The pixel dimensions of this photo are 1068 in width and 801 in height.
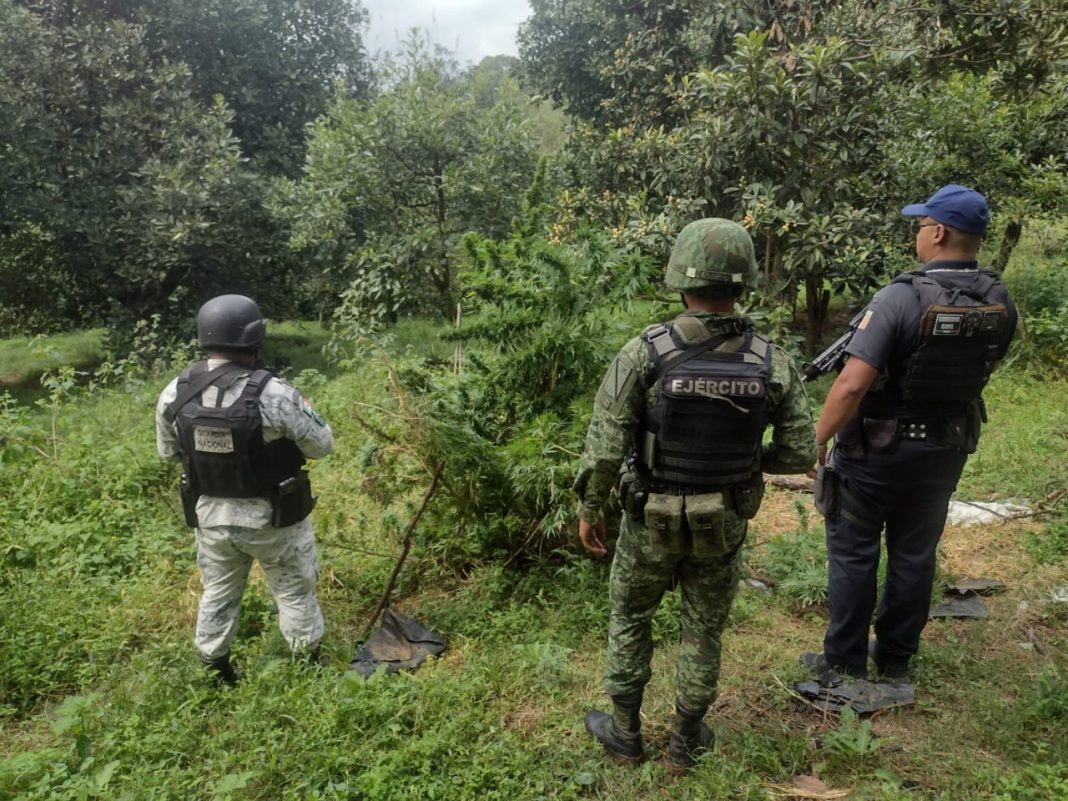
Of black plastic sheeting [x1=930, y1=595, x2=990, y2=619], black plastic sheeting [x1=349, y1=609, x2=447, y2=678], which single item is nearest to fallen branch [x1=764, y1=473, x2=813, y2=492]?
black plastic sheeting [x1=930, y1=595, x2=990, y2=619]

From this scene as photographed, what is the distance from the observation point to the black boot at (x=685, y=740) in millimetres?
2634

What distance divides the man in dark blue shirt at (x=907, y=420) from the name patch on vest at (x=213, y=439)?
7.71 feet

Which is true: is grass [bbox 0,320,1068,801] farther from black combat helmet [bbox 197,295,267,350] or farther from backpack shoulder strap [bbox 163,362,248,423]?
black combat helmet [bbox 197,295,267,350]

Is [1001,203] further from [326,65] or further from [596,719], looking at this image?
[326,65]

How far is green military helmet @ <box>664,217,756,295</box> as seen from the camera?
2320mm

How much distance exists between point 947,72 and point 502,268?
11.5 feet

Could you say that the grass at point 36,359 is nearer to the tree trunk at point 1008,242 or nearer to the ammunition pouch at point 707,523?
the ammunition pouch at point 707,523

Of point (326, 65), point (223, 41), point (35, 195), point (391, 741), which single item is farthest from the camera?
Result: point (326, 65)

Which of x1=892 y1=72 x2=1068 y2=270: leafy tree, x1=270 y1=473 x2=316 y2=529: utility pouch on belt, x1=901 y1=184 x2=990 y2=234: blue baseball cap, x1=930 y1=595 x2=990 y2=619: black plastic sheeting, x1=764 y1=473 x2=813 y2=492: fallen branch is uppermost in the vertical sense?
x1=892 y1=72 x2=1068 y2=270: leafy tree

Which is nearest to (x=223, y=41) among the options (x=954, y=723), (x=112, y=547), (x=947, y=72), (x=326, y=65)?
(x=326, y=65)

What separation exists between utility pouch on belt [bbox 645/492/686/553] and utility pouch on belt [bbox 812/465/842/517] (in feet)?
3.07

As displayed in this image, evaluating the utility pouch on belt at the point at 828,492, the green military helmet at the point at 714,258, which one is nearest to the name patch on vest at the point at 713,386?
the green military helmet at the point at 714,258

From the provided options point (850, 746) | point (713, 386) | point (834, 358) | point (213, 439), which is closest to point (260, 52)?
point (213, 439)

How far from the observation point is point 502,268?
4055 millimetres
